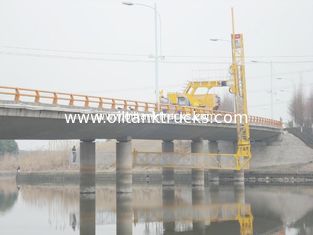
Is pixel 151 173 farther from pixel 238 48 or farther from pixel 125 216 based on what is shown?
pixel 125 216

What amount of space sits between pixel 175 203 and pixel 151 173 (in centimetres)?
3535

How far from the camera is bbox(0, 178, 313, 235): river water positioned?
33375mm

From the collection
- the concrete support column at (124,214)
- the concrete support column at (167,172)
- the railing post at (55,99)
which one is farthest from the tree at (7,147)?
the railing post at (55,99)

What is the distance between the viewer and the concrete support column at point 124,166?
2194 inches

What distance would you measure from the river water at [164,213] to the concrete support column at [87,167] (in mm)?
1379

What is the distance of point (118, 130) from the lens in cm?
5319

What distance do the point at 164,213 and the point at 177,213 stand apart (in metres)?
1.02

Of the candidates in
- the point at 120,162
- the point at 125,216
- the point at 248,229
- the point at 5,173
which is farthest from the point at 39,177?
the point at 248,229

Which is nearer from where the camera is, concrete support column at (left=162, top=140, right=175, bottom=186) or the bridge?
the bridge

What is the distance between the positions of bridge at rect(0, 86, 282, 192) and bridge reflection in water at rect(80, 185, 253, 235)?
4.22 m

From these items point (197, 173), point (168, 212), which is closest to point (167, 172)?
point (197, 173)

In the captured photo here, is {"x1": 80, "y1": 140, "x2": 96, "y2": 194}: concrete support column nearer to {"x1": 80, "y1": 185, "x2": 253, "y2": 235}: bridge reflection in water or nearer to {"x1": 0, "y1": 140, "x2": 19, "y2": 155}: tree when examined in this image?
{"x1": 80, "y1": 185, "x2": 253, "y2": 235}: bridge reflection in water

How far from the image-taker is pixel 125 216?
40594 millimetres

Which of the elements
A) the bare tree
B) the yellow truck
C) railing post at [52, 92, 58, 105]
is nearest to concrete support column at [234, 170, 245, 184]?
the yellow truck
